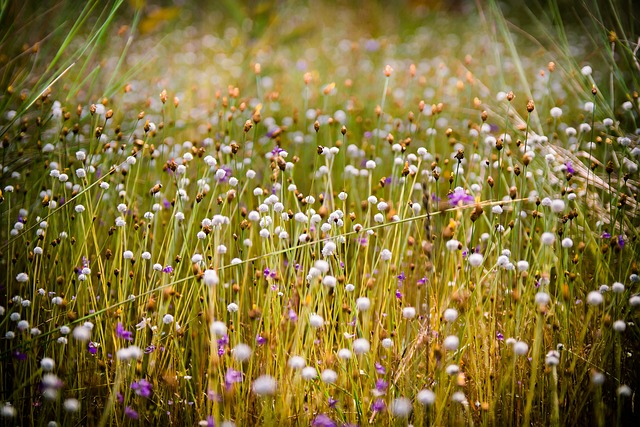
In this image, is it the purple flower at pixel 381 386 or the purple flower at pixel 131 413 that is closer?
the purple flower at pixel 131 413

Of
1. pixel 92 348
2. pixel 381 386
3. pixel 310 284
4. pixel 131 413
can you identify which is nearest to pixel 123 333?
pixel 92 348

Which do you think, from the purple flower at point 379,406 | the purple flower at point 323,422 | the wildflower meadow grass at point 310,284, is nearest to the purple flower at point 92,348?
the wildflower meadow grass at point 310,284

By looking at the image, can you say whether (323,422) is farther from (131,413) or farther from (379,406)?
(131,413)

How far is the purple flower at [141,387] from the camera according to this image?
1.57 m

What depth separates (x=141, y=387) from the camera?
1621 millimetres

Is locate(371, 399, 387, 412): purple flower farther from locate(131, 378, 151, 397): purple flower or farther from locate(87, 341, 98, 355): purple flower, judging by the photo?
locate(87, 341, 98, 355): purple flower

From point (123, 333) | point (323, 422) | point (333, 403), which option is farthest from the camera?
point (123, 333)

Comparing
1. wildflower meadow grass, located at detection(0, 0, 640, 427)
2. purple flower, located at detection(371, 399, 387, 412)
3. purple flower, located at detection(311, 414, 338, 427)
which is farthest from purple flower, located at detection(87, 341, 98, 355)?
purple flower, located at detection(371, 399, 387, 412)

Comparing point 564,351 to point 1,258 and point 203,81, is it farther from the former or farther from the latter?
point 203,81

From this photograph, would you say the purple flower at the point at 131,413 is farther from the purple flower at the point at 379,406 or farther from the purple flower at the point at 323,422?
the purple flower at the point at 379,406

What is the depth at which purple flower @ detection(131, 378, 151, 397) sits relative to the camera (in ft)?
5.15

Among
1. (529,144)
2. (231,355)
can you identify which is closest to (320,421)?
(231,355)

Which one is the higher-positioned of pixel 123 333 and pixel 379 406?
pixel 123 333

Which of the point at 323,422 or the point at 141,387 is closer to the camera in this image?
the point at 323,422
